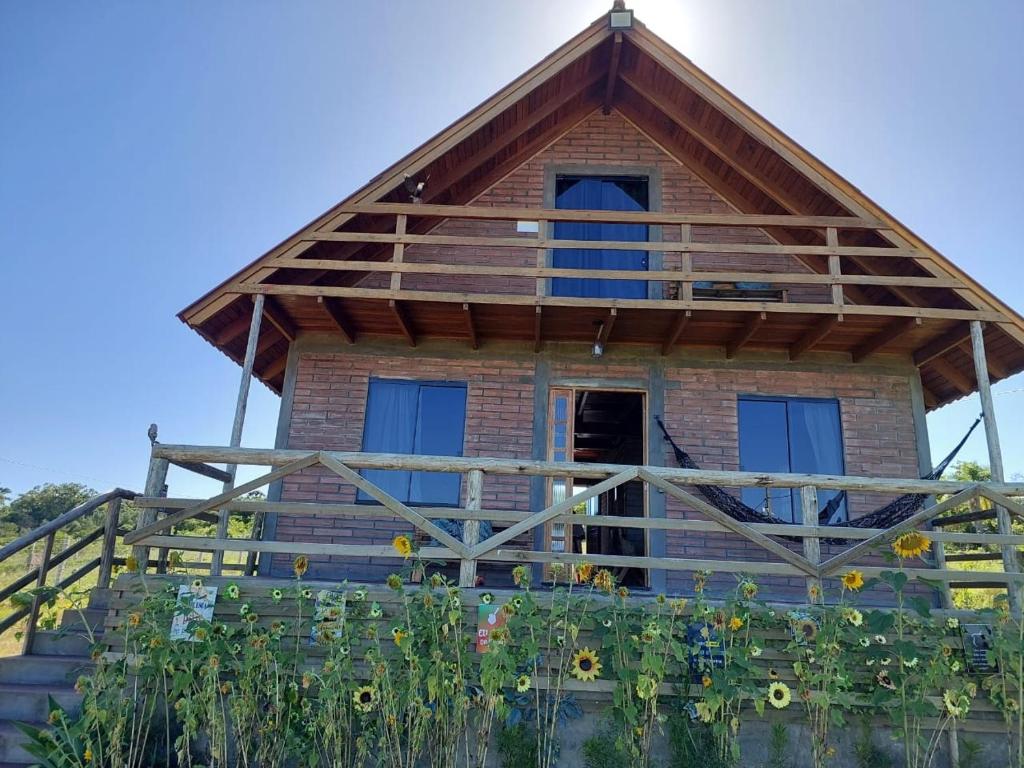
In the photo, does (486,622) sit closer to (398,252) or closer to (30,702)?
(30,702)

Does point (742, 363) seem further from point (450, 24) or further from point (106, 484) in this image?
point (106, 484)

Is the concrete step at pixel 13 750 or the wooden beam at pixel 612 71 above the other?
the wooden beam at pixel 612 71

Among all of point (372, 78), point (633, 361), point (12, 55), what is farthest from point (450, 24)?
point (12, 55)

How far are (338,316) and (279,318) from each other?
699mm

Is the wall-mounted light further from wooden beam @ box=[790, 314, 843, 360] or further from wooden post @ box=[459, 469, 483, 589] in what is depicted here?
wooden post @ box=[459, 469, 483, 589]

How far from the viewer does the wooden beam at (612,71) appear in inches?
305

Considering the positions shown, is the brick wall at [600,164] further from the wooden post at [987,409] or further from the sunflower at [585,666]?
the sunflower at [585,666]

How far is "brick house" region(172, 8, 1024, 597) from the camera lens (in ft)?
22.2

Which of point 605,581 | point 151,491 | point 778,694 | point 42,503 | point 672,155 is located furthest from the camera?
point 42,503

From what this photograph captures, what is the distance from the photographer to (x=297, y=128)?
12.0 metres

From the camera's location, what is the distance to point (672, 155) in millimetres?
8516

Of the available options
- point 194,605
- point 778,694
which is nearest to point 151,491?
point 194,605

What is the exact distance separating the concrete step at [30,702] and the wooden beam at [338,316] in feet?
12.6

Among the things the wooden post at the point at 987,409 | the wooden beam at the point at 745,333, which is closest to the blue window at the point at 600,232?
the wooden beam at the point at 745,333
